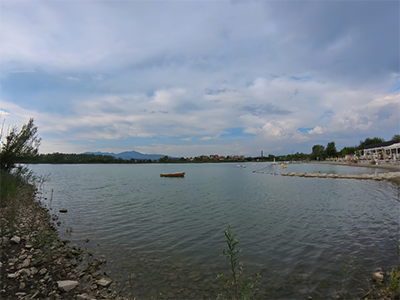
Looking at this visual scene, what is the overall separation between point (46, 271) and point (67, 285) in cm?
136

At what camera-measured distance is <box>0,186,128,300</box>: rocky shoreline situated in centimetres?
592

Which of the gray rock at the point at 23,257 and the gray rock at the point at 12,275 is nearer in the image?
the gray rock at the point at 12,275

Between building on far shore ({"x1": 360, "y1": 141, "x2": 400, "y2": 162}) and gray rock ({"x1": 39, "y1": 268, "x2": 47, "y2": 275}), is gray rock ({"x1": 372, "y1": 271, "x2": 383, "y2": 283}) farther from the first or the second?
building on far shore ({"x1": 360, "y1": 141, "x2": 400, "y2": 162})

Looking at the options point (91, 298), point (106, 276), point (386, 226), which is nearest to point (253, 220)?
point (386, 226)

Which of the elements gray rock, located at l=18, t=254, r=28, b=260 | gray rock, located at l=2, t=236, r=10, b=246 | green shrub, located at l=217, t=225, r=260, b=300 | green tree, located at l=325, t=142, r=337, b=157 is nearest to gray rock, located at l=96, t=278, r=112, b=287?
gray rock, located at l=18, t=254, r=28, b=260

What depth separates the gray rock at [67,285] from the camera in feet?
20.3

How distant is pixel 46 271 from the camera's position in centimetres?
708

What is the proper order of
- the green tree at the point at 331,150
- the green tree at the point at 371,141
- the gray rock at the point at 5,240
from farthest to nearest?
the green tree at the point at 331,150 < the green tree at the point at 371,141 < the gray rock at the point at 5,240

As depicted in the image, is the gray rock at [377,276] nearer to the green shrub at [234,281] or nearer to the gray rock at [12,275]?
the green shrub at [234,281]

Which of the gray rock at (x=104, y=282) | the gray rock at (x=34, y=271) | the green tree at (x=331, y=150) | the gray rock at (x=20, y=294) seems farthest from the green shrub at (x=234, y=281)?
the green tree at (x=331, y=150)

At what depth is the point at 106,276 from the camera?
25.1ft

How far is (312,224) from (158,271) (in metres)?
10.6

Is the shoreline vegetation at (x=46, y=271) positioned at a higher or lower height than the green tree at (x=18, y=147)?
lower

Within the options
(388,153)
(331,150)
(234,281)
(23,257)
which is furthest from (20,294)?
(331,150)
